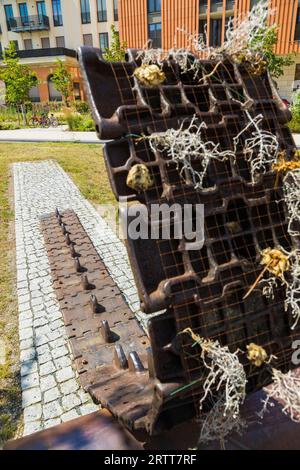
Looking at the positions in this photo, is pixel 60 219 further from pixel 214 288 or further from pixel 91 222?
pixel 214 288

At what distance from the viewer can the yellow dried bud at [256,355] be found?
1.45 metres

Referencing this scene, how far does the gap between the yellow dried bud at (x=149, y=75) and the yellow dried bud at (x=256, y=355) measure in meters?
1.23

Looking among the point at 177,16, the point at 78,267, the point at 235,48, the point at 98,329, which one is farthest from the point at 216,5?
the point at 235,48

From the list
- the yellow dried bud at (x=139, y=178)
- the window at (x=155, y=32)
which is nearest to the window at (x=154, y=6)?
the window at (x=155, y=32)

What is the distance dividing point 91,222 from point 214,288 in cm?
657

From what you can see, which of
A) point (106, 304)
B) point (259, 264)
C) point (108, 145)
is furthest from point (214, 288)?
point (106, 304)

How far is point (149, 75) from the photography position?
155 cm

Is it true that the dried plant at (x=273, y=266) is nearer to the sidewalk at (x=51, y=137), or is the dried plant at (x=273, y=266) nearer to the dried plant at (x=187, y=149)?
the dried plant at (x=187, y=149)

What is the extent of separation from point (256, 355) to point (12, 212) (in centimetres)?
828

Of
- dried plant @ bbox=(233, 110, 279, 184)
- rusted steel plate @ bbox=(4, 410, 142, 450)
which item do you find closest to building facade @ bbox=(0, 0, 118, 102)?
dried plant @ bbox=(233, 110, 279, 184)

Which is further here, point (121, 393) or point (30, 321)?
point (30, 321)

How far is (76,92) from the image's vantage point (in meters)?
37.8

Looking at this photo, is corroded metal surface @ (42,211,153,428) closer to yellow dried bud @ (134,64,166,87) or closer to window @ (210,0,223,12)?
yellow dried bud @ (134,64,166,87)

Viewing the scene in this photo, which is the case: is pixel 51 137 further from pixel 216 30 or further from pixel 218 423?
pixel 218 423
